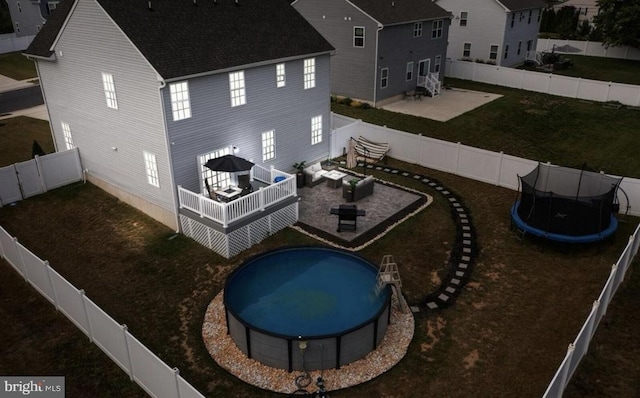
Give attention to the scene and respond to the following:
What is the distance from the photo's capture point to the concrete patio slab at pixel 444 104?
113 feet

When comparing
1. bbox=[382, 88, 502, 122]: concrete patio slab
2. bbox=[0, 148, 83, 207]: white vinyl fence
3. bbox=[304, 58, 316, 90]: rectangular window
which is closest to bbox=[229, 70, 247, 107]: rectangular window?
bbox=[304, 58, 316, 90]: rectangular window

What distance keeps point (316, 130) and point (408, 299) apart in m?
12.5

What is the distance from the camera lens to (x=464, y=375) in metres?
12.7

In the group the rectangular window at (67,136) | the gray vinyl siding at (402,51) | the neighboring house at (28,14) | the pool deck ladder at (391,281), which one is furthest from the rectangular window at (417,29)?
the neighboring house at (28,14)

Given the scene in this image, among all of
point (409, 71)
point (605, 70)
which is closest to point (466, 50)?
point (409, 71)

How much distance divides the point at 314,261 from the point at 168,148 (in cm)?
746

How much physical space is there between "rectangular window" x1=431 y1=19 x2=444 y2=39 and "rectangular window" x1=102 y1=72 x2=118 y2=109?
92.7 ft

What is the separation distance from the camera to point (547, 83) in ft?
130

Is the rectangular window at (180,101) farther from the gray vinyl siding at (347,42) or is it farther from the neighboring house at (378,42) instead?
the gray vinyl siding at (347,42)

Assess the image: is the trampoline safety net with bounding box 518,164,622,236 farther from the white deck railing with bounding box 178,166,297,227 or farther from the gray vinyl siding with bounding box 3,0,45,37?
the gray vinyl siding with bounding box 3,0,45,37

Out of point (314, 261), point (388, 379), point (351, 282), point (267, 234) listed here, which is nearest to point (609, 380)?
point (388, 379)

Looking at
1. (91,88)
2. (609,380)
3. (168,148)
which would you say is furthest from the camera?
(91,88)

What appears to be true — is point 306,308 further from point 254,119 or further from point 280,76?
point 280,76

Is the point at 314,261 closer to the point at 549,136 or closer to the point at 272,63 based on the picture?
the point at 272,63
